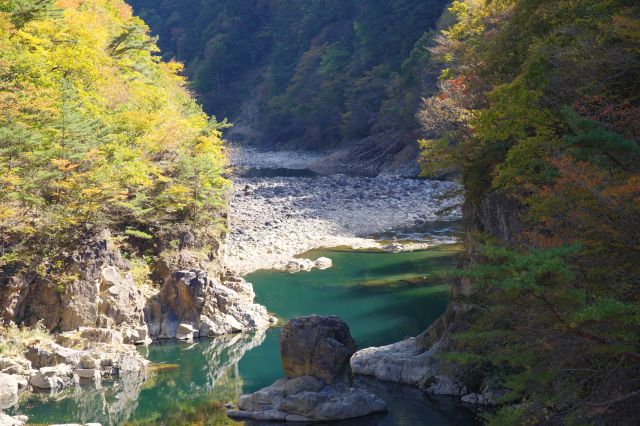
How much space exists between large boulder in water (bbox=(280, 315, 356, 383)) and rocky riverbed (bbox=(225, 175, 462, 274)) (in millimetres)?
13328

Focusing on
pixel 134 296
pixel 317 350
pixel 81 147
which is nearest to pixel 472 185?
pixel 317 350

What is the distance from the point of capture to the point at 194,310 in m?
22.3

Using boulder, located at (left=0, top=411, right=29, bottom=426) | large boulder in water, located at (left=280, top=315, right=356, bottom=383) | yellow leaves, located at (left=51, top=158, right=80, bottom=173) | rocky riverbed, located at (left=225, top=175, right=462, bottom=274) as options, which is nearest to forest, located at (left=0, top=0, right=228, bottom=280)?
yellow leaves, located at (left=51, top=158, right=80, bottom=173)

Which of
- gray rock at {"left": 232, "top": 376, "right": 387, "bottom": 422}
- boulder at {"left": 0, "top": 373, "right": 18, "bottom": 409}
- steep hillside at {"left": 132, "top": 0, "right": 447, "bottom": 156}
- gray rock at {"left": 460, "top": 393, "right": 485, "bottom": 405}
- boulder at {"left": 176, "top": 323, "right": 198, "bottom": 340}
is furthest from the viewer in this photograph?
steep hillside at {"left": 132, "top": 0, "right": 447, "bottom": 156}

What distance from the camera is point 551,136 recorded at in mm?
13492

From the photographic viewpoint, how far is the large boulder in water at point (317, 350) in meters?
15.9

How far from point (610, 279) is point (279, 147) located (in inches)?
2453

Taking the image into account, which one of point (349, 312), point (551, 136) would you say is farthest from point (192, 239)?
point (551, 136)

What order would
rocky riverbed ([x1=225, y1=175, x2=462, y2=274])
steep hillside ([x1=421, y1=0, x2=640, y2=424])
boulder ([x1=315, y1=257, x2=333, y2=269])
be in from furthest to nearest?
rocky riverbed ([x1=225, y1=175, x2=462, y2=274]) → boulder ([x1=315, y1=257, x2=333, y2=269]) → steep hillside ([x1=421, y1=0, x2=640, y2=424])

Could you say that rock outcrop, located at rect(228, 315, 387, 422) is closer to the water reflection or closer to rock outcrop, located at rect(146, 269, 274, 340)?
the water reflection

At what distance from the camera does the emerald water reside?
626 inches

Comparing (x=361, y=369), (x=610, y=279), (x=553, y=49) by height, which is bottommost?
(x=361, y=369)

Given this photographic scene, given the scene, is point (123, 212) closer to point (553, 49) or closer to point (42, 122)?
point (42, 122)

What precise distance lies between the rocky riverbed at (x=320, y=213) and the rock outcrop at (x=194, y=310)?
6.54 metres
